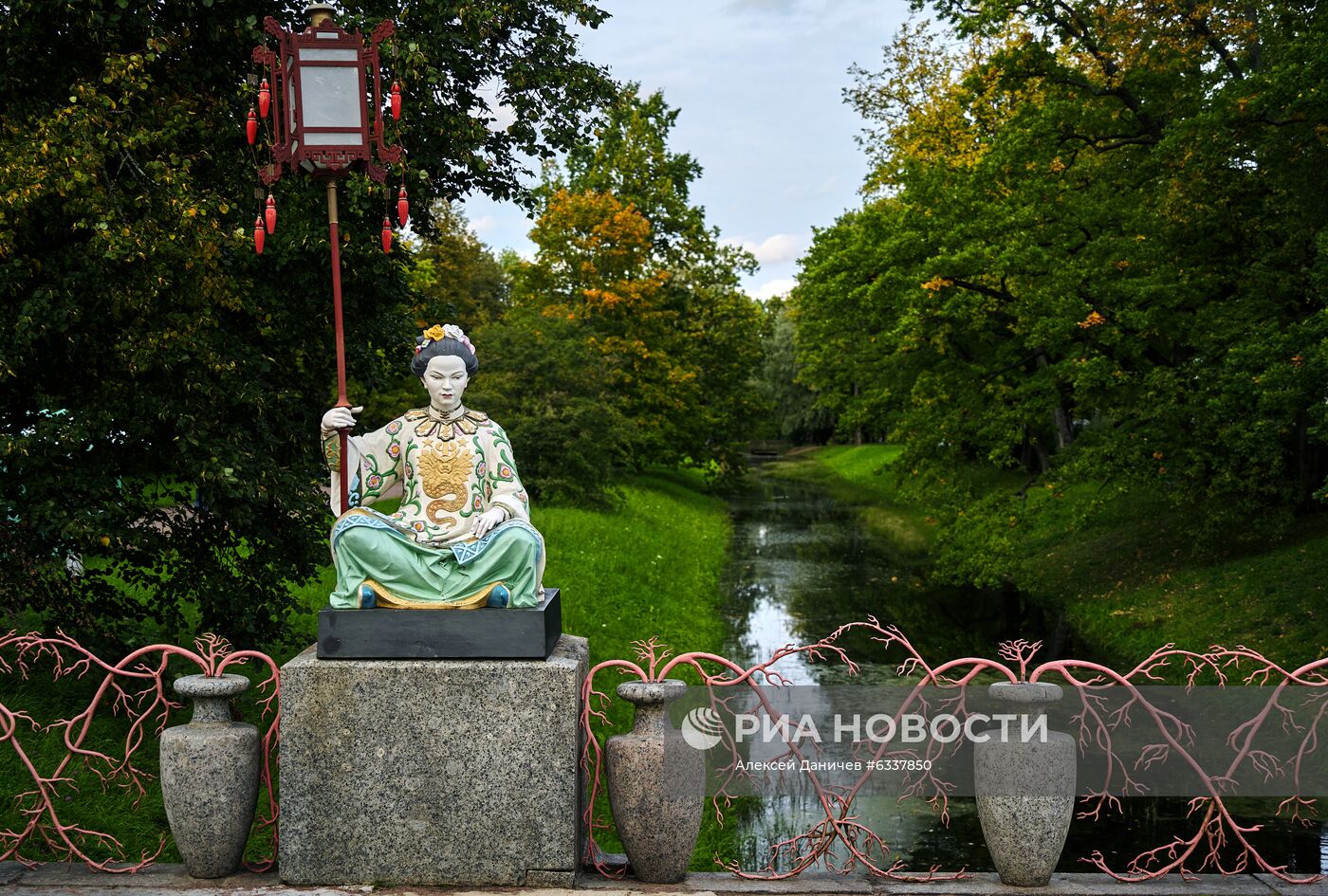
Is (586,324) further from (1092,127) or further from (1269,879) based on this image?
(1269,879)

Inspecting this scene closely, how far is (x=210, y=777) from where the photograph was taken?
4.98 metres

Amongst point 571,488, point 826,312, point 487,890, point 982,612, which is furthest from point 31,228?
point 826,312

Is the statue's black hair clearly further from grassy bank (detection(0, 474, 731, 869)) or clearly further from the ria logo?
grassy bank (detection(0, 474, 731, 869))

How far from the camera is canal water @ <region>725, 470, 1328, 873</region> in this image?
27.1 ft

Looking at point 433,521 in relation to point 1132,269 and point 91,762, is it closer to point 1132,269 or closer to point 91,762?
point 91,762

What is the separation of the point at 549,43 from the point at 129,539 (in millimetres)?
5195

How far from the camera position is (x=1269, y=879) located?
5.10 metres

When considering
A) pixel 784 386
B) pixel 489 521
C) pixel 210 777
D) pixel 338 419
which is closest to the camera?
pixel 210 777

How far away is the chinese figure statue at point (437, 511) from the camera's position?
200 inches

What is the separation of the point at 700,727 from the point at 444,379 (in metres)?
2.04

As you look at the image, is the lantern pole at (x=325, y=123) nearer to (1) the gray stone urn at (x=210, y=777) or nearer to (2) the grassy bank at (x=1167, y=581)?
(1) the gray stone urn at (x=210, y=777)

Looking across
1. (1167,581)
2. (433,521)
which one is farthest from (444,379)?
(1167,581)

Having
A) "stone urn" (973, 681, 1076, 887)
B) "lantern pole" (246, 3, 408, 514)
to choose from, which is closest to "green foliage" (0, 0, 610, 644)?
"lantern pole" (246, 3, 408, 514)

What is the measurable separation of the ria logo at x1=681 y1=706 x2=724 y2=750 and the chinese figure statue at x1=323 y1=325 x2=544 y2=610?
91 centimetres
